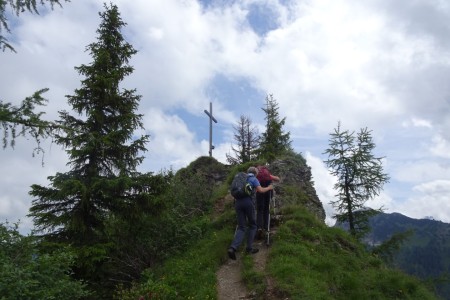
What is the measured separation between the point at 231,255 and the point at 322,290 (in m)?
3.03

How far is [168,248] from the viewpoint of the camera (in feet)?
45.3

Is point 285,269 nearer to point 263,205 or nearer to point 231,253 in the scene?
point 231,253

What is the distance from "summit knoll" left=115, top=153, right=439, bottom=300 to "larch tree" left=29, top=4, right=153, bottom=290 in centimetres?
218

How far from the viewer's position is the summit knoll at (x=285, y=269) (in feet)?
33.2

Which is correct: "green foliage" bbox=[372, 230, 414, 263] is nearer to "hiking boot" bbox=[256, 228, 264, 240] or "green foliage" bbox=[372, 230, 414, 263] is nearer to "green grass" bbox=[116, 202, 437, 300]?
"green grass" bbox=[116, 202, 437, 300]

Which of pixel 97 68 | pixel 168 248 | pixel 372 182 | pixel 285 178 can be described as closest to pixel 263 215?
pixel 168 248

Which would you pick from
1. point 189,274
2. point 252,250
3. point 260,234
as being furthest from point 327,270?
point 189,274

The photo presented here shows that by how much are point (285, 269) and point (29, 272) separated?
21.7ft

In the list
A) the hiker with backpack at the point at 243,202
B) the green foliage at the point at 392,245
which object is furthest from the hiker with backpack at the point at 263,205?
the green foliage at the point at 392,245

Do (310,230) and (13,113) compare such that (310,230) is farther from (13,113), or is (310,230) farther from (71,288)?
(13,113)

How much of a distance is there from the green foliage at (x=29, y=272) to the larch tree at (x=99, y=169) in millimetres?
2556

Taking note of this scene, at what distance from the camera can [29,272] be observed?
745 centimetres

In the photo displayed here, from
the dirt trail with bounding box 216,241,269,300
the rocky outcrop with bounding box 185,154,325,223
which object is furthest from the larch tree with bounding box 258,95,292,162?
the dirt trail with bounding box 216,241,269,300

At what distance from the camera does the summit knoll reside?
33.2 ft
